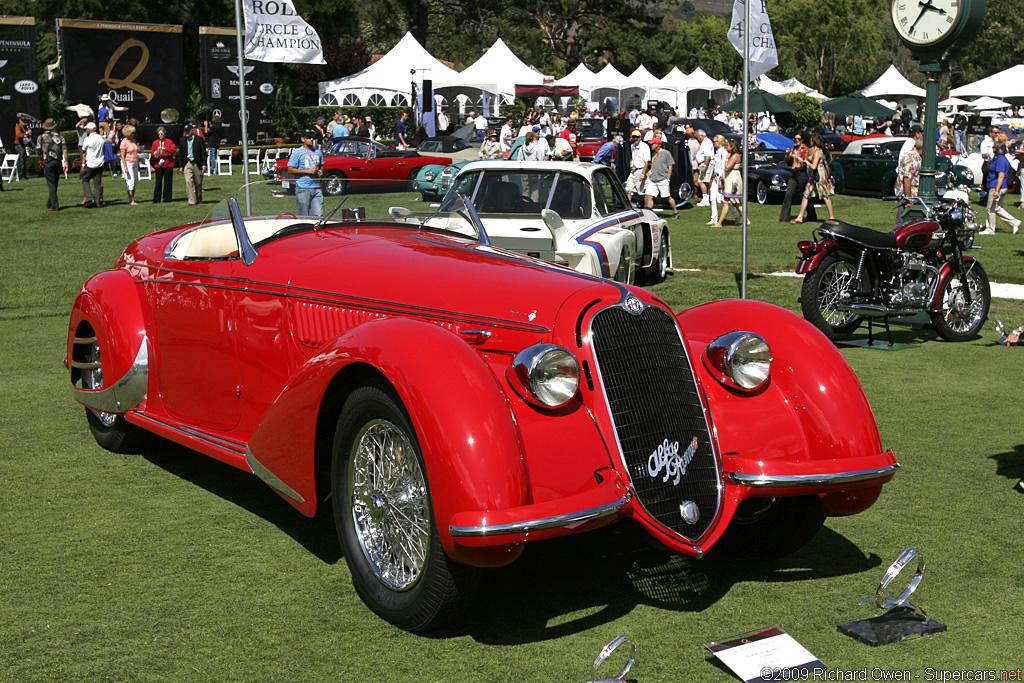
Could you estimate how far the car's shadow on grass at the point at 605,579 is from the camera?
4.02 metres

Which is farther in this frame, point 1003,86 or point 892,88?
point 892,88

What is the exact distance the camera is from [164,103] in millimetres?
34312

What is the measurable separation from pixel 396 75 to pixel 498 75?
4.48 meters

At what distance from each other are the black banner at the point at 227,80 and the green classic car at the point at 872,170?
18.1 meters

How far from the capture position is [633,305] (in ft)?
13.6

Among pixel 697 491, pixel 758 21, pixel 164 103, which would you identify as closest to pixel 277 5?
pixel 758 21

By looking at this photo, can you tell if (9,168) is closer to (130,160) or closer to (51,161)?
(130,160)

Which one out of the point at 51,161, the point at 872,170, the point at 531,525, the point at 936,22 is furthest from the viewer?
the point at 872,170

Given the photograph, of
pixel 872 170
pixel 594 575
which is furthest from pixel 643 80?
pixel 594 575

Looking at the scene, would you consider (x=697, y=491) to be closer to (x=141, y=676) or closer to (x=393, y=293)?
(x=393, y=293)

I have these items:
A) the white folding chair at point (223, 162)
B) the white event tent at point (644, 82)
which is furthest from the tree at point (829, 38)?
the white folding chair at point (223, 162)

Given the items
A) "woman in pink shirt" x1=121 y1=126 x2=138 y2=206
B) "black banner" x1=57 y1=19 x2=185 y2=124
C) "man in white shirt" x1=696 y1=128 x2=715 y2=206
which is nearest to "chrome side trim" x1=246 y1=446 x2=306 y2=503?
"man in white shirt" x1=696 y1=128 x2=715 y2=206

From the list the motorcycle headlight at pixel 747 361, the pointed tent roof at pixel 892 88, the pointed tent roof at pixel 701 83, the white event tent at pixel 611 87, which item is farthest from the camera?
the pointed tent roof at pixel 892 88

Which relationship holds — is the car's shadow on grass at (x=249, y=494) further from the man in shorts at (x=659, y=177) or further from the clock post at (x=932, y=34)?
the man in shorts at (x=659, y=177)
